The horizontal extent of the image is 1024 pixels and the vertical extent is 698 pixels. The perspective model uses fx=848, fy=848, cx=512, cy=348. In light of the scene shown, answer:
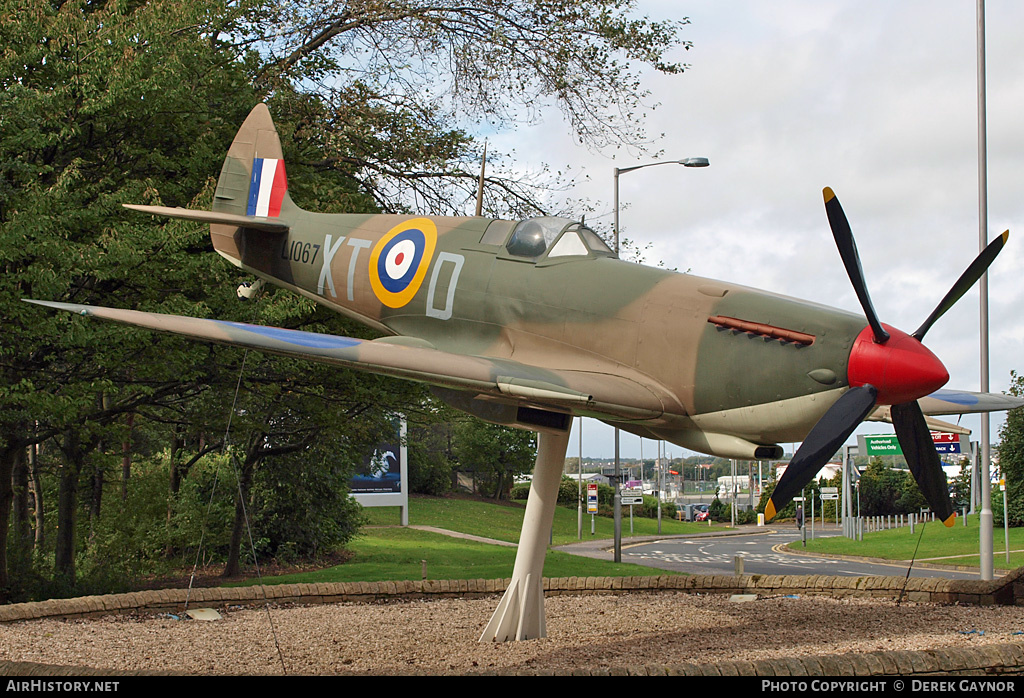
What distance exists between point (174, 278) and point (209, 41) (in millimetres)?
4816

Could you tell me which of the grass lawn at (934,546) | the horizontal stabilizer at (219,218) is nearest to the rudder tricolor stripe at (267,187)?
the horizontal stabilizer at (219,218)

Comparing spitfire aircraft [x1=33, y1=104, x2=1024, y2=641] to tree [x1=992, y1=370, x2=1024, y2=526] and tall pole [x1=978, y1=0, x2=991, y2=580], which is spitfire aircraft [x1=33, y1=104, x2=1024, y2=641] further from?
tree [x1=992, y1=370, x2=1024, y2=526]

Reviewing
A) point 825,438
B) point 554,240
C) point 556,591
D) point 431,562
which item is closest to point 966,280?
point 825,438

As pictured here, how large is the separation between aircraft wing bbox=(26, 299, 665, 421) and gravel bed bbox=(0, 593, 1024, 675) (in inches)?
84.8

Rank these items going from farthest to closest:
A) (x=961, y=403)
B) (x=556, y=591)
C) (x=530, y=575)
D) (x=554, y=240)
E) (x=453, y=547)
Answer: (x=453, y=547)
(x=556, y=591)
(x=530, y=575)
(x=961, y=403)
(x=554, y=240)

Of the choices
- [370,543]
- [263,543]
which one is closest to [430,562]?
[263,543]

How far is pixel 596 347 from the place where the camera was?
689cm

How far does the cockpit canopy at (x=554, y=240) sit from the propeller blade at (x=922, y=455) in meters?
2.75

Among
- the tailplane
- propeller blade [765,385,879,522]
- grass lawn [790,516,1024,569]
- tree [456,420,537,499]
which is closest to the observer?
propeller blade [765,385,879,522]

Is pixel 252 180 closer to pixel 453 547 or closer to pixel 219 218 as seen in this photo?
pixel 219 218

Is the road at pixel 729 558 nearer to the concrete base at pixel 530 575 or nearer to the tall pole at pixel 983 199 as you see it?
the tall pole at pixel 983 199

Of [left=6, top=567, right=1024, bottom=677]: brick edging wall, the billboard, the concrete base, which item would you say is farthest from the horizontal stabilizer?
the billboard

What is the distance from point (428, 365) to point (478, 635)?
14.4ft

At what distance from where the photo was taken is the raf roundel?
8.11 meters
